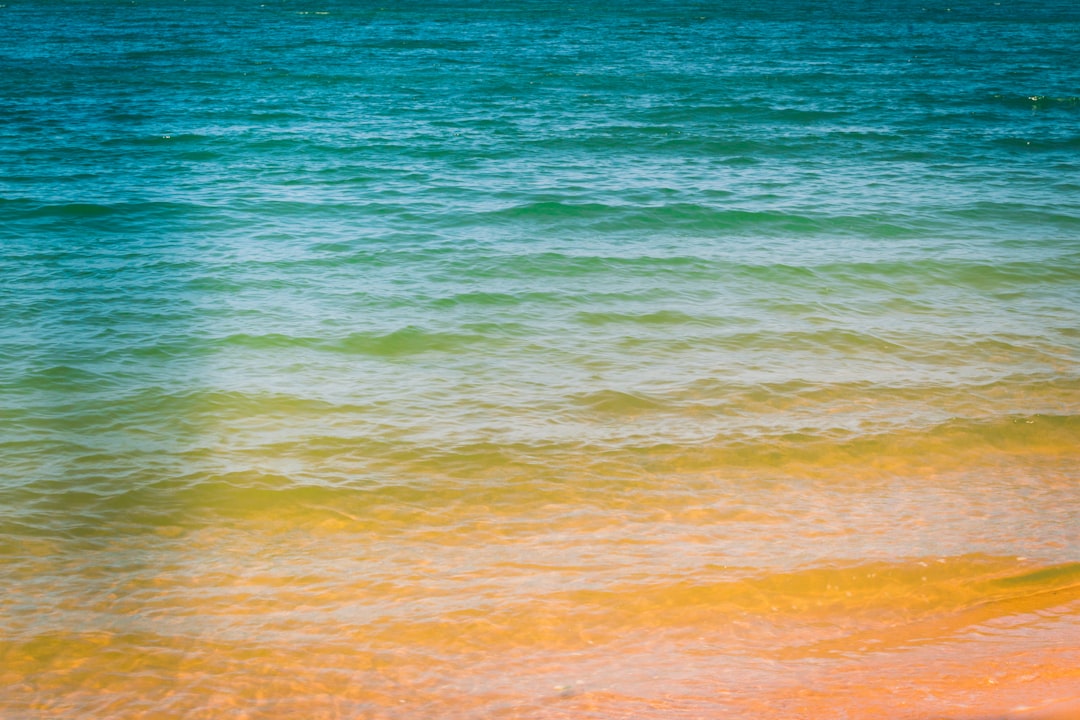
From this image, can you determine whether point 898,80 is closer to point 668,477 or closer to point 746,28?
point 746,28

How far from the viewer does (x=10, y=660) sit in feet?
19.4

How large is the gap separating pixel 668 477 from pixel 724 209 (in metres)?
9.65

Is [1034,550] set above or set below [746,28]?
below

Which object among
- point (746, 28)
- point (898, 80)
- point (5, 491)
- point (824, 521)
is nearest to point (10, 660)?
point (5, 491)

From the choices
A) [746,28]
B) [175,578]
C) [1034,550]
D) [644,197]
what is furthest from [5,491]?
[746,28]

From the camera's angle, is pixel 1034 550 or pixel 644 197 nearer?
pixel 1034 550

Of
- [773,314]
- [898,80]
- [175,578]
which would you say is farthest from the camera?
[898,80]

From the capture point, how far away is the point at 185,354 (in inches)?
434

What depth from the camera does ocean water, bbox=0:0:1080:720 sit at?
5848 mm

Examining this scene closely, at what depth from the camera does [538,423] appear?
30.2ft

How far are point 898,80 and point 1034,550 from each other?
2765 cm

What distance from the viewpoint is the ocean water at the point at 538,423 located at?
585 centimetres

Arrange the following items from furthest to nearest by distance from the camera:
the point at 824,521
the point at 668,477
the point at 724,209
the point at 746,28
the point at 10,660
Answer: the point at 746,28 < the point at 724,209 < the point at 668,477 < the point at 824,521 < the point at 10,660

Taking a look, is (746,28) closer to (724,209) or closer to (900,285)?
(724,209)
